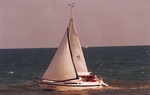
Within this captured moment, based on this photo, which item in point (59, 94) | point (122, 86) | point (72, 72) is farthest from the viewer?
point (122, 86)

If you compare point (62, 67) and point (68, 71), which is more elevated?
point (62, 67)

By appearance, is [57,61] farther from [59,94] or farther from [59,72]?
[59,94]

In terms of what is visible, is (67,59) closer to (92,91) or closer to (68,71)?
(68,71)

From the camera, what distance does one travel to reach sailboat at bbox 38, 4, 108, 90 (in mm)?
56969

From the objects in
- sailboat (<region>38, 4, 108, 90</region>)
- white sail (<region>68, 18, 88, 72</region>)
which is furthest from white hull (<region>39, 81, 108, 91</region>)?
white sail (<region>68, 18, 88, 72</region>)

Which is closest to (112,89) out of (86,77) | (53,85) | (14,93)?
(86,77)

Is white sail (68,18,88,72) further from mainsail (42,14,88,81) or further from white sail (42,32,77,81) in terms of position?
white sail (42,32,77,81)

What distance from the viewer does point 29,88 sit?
6034cm

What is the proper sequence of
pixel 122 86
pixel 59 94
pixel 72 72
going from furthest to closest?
pixel 122 86, pixel 72 72, pixel 59 94

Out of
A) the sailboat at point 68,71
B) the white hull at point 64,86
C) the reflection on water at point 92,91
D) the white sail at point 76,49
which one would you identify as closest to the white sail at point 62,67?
the sailboat at point 68,71

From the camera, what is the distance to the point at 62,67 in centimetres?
5766

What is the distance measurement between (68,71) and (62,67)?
0.95 meters

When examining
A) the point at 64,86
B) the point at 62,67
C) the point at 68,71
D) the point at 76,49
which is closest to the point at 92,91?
the point at 64,86

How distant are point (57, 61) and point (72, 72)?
98.6 inches
